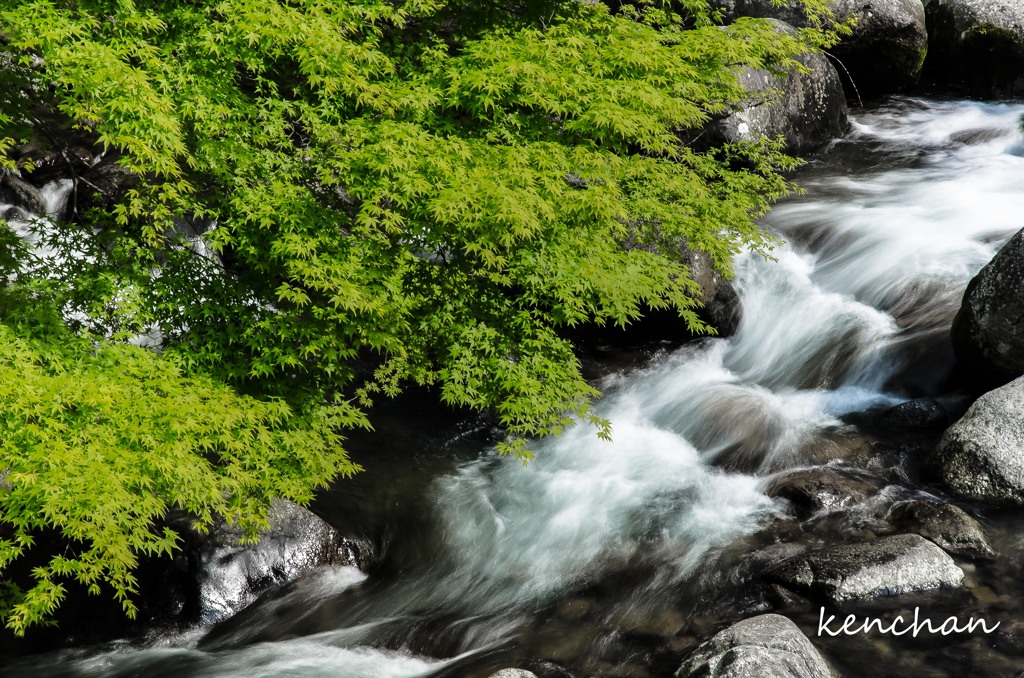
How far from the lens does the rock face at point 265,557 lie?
8.18 metres

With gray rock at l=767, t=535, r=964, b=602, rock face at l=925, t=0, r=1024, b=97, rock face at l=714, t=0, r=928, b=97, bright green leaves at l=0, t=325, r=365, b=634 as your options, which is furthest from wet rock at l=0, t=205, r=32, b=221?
rock face at l=925, t=0, r=1024, b=97

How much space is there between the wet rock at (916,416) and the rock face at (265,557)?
19.5 ft

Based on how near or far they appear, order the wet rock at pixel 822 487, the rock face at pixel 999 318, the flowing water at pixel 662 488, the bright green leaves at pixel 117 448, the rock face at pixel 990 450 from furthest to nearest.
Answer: the rock face at pixel 999 318 < the wet rock at pixel 822 487 < the rock face at pixel 990 450 < the flowing water at pixel 662 488 < the bright green leaves at pixel 117 448

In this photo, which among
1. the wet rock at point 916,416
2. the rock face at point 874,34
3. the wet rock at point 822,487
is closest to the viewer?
the wet rock at point 822,487

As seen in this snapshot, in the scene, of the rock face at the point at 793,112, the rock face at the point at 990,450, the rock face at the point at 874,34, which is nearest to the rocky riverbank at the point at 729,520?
the rock face at the point at 990,450

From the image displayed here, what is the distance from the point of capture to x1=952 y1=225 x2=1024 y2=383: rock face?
9.44 metres

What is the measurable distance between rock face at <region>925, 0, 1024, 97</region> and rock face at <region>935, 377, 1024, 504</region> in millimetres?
11640

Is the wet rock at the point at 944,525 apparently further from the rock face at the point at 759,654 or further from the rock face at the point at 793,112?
the rock face at the point at 793,112

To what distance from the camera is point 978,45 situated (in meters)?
18.0

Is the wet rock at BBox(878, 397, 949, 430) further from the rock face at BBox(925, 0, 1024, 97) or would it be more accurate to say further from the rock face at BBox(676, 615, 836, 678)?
the rock face at BBox(925, 0, 1024, 97)

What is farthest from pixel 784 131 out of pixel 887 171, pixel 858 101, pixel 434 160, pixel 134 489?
pixel 134 489

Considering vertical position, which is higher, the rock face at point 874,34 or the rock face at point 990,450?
the rock face at point 874,34

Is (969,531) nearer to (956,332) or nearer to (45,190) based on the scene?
(956,332)

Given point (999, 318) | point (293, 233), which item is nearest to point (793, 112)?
point (999, 318)
